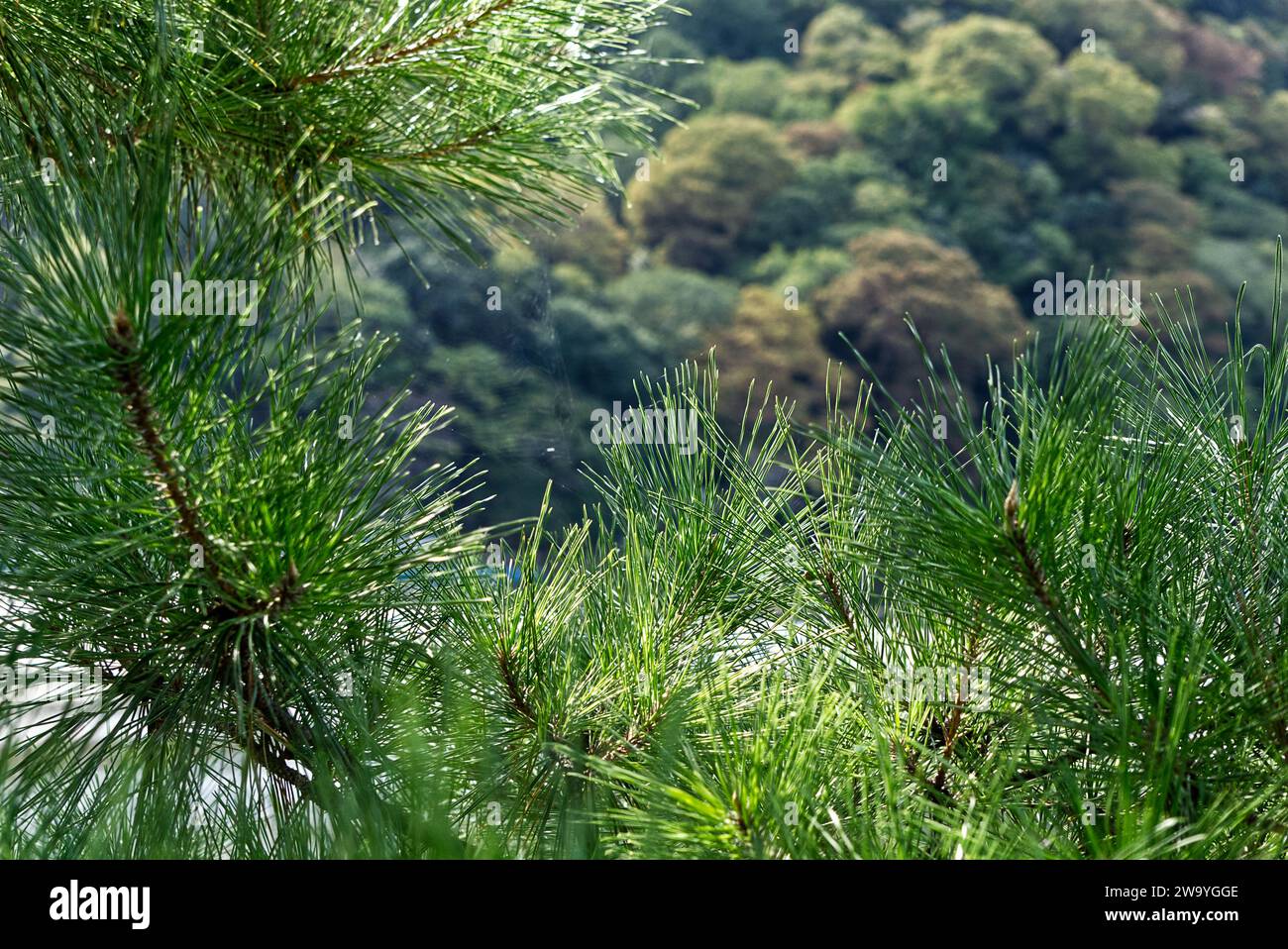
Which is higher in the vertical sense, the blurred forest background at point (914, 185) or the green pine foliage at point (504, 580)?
the blurred forest background at point (914, 185)

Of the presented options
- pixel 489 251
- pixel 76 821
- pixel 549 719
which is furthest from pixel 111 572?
pixel 489 251

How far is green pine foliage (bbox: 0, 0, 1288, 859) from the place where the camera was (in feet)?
1.37

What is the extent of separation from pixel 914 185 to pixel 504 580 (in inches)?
272

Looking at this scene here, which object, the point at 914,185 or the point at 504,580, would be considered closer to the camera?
the point at 504,580

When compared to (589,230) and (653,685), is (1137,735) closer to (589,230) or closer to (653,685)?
(653,685)

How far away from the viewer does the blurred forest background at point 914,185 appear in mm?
6309

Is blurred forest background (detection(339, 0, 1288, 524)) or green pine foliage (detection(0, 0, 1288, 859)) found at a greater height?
blurred forest background (detection(339, 0, 1288, 524))

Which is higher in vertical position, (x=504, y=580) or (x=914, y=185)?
(x=914, y=185)

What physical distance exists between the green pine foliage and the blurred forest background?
15.6 ft

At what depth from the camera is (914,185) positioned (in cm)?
705

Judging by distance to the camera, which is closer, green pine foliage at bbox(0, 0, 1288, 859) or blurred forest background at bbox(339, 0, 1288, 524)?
green pine foliage at bbox(0, 0, 1288, 859)

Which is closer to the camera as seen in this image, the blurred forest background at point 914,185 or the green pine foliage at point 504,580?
the green pine foliage at point 504,580

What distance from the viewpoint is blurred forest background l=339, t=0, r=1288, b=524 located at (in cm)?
631

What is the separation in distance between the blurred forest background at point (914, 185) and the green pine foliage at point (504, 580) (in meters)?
4.75
